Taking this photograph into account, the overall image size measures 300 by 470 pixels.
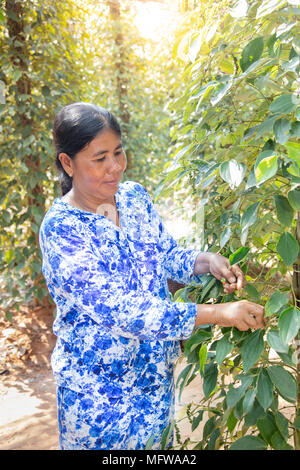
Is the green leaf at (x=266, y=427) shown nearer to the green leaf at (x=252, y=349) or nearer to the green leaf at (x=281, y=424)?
the green leaf at (x=281, y=424)

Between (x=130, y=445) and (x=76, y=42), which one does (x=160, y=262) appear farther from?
(x=76, y=42)

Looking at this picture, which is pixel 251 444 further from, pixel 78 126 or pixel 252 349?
pixel 78 126

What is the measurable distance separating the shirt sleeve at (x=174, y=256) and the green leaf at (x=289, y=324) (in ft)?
1.27

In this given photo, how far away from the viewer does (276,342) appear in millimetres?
721

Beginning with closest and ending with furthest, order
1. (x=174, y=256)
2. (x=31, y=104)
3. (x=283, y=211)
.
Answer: (x=283, y=211)
(x=174, y=256)
(x=31, y=104)

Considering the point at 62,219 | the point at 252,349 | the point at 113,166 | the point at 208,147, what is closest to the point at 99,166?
the point at 113,166

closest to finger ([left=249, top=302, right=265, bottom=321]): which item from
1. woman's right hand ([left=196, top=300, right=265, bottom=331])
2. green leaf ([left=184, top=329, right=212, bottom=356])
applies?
woman's right hand ([left=196, top=300, right=265, bottom=331])

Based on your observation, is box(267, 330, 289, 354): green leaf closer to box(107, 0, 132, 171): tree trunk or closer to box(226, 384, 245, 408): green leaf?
box(226, 384, 245, 408): green leaf

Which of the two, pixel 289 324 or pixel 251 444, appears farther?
pixel 251 444

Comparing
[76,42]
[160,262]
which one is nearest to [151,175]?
[76,42]

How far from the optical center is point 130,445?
1.06 m

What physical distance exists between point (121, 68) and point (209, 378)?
162 inches

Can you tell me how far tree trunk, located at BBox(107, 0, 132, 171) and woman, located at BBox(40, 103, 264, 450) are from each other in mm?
3351

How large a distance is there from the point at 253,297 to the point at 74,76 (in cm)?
236
